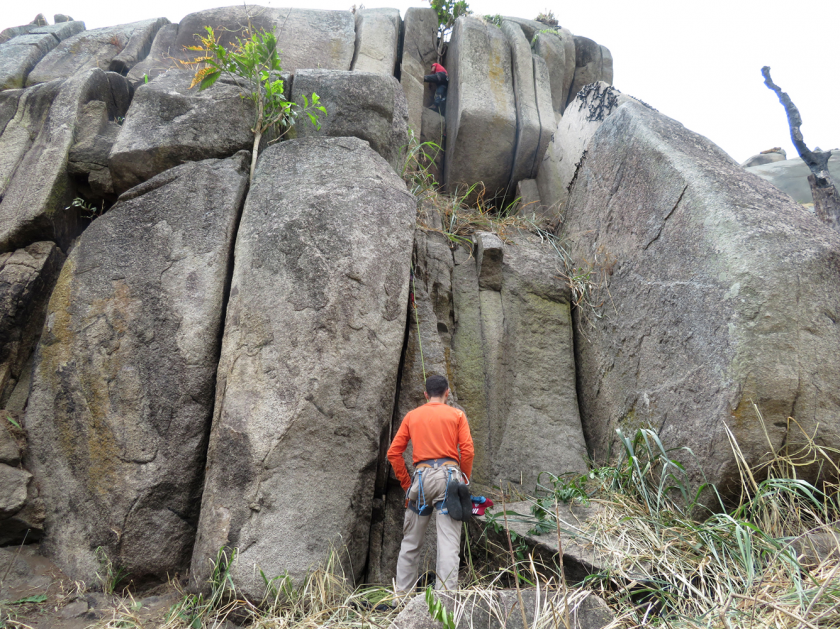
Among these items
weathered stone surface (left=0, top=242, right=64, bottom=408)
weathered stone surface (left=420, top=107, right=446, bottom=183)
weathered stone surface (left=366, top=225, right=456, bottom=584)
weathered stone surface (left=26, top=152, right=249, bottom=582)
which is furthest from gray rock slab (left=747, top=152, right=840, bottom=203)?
weathered stone surface (left=0, top=242, right=64, bottom=408)

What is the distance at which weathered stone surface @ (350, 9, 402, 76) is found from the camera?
6645 millimetres

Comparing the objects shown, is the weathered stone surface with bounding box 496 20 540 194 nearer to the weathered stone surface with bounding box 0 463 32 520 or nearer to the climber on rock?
the climber on rock

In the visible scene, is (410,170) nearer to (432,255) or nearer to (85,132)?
(432,255)

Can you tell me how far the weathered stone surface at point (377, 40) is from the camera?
6645mm

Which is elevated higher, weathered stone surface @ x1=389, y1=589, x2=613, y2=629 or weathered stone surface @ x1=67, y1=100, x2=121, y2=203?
weathered stone surface @ x1=67, y1=100, x2=121, y2=203

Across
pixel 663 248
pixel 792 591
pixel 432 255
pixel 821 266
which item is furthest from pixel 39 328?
pixel 821 266

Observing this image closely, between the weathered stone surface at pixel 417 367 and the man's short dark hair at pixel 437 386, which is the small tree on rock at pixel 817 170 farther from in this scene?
the man's short dark hair at pixel 437 386

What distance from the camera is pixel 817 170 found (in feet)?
16.8

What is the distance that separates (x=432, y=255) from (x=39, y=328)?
2.89 meters

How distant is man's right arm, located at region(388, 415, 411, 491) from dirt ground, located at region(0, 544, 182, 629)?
1346mm

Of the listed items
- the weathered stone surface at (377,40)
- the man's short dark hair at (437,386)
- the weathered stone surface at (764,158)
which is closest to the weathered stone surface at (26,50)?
the weathered stone surface at (377,40)

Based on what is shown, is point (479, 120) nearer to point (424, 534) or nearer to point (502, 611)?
point (424, 534)

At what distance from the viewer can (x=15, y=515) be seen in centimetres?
327

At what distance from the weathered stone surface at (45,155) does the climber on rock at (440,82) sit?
3587mm
